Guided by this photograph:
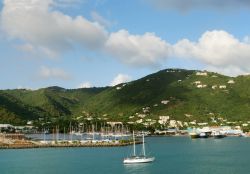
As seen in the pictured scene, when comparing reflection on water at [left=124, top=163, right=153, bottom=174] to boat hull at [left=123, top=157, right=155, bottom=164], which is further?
boat hull at [left=123, top=157, right=155, bottom=164]

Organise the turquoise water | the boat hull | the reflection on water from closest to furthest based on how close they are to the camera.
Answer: the reflection on water → the turquoise water → the boat hull

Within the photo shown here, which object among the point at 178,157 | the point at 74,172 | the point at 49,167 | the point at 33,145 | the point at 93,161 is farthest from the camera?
the point at 33,145

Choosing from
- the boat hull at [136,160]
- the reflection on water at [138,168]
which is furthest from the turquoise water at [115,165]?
the boat hull at [136,160]

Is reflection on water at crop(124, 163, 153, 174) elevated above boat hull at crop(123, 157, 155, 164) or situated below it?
below

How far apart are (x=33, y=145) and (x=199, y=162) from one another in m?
64.6

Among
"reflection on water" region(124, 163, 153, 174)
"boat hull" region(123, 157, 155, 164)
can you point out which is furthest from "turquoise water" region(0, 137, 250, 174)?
"boat hull" region(123, 157, 155, 164)

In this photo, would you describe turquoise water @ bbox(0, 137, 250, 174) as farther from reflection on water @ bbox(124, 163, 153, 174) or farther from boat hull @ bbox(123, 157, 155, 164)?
boat hull @ bbox(123, 157, 155, 164)

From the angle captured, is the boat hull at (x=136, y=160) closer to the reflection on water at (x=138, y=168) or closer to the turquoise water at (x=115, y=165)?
the turquoise water at (x=115, y=165)

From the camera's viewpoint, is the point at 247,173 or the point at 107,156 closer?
the point at 247,173

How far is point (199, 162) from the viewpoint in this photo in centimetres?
9512

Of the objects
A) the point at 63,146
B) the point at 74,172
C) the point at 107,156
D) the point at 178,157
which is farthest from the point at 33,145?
the point at 74,172

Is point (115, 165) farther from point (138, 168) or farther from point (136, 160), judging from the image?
point (138, 168)

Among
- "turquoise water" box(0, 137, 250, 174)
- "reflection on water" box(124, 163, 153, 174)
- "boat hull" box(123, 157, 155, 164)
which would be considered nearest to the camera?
"reflection on water" box(124, 163, 153, 174)

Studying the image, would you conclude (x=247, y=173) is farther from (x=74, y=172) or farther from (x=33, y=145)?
(x=33, y=145)
